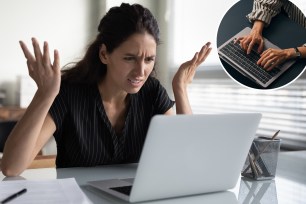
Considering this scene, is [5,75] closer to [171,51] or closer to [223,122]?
[171,51]

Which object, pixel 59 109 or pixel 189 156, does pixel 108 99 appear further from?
pixel 189 156

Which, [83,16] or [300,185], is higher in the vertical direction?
[83,16]

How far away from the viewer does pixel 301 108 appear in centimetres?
239

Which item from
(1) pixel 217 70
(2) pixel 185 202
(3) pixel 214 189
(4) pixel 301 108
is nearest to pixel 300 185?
(3) pixel 214 189

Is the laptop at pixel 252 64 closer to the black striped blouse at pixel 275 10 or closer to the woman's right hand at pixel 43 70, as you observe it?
A: the black striped blouse at pixel 275 10

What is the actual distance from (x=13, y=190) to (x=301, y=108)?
6.11 ft

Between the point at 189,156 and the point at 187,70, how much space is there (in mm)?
946

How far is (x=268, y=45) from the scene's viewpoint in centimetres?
160

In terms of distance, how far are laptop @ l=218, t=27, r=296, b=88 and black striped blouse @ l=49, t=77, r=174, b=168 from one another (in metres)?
0.47

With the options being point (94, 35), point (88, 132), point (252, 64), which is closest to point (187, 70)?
point (252, 64)

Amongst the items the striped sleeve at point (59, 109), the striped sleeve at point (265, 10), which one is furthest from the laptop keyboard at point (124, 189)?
the striped sleeve at point (265, 10)

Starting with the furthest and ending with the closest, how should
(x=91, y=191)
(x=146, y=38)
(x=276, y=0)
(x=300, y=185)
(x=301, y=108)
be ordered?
(x=301, y=108) < (x=276, y=0) < (x=146, y=38) < (x=300, y=185) < (x=91, y=191)

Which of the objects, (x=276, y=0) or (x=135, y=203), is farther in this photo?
(x=276, y=0)

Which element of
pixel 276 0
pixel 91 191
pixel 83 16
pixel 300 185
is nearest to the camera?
pixel 91 191
